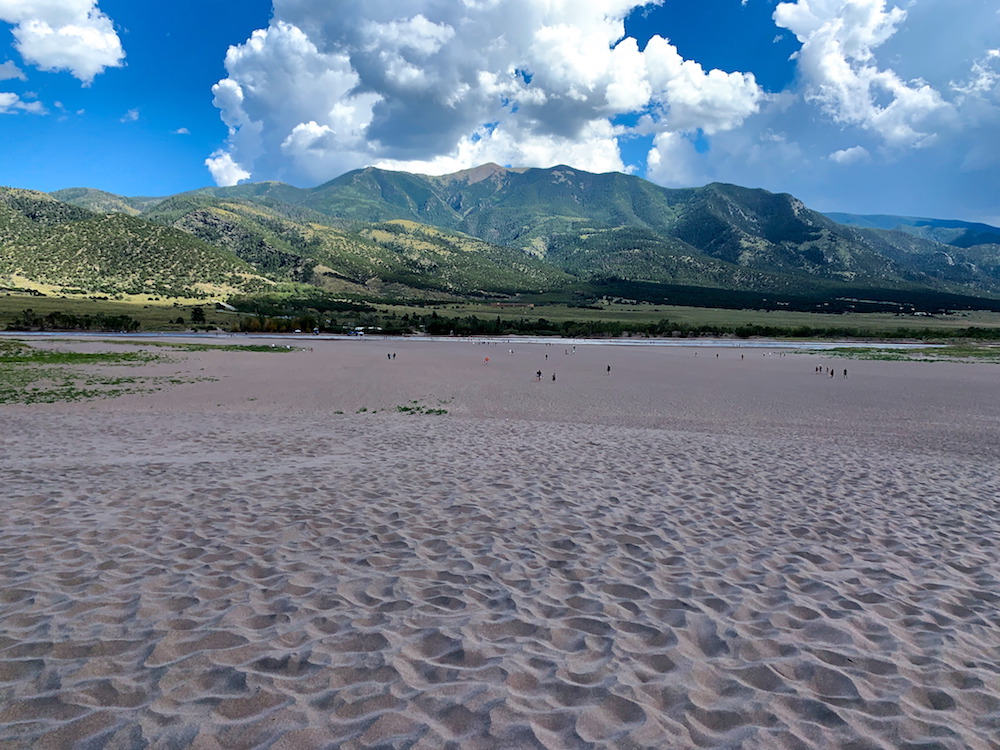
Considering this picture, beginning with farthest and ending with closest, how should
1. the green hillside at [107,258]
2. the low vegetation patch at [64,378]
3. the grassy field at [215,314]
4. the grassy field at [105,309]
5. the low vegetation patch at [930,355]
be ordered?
1. the green hillside at [107,258]
2. the grassy field at [215,314]
3. the grassy field at [105,309]
4. the low vegetation patch at [930,355]
5. the low vegetation patch at [64,378]

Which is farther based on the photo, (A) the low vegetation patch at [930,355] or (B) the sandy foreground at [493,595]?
(A) the low vegetation patch at [930,355]

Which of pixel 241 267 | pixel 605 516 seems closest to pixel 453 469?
pixel 605 516

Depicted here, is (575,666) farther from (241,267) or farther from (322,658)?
(241,267)

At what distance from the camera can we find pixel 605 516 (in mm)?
7859

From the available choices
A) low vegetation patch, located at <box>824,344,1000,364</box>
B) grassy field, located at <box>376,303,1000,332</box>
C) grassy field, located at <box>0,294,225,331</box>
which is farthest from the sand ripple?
grassy field, located at <box>376,303,1000,332</box>

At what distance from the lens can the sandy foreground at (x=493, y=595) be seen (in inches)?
141

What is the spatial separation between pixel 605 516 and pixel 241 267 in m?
170

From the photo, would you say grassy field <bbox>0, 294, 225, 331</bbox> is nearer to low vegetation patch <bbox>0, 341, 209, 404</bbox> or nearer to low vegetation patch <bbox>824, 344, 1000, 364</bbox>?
low vegetation patch <bbox>0, 341, 209, 404</bbox>

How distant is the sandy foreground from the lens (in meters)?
3.58

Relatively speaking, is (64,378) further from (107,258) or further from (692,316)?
(107,258)

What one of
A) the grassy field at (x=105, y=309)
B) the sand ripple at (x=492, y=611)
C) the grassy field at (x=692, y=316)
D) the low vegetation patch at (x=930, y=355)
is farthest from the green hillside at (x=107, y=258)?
the sand ripple at (x=492, y=611)

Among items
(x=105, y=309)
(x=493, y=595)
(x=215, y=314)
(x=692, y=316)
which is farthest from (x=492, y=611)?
(x=692, y=316)

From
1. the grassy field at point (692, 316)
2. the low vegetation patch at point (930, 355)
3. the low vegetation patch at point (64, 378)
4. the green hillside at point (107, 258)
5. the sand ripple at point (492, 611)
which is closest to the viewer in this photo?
the sand ripple at point (492, 611)

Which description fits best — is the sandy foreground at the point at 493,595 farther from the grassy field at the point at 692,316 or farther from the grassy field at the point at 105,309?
the grassy field at the point at 692,316
